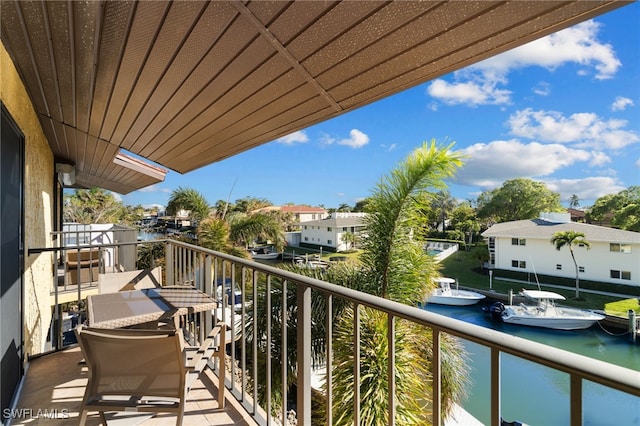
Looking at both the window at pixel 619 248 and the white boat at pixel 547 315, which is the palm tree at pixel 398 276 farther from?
the window at pixel 619 248

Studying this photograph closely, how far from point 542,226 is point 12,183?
29.9 metres

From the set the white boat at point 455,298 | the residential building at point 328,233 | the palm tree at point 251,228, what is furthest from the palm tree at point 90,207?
the white boat at point 455,298

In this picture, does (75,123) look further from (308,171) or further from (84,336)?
(308,171)

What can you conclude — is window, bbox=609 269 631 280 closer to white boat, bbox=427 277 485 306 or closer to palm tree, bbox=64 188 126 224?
white boat, bbox=427 277 485 306

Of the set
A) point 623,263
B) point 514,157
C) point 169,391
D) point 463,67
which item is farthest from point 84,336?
point 514,157

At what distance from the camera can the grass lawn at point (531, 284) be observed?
20.6m

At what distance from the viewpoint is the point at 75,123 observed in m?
3.85

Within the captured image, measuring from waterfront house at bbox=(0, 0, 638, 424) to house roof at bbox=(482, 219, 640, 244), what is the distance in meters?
25.1

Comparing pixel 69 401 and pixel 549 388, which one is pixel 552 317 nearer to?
pixel 549 388

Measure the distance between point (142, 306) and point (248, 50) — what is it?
198 centimetres

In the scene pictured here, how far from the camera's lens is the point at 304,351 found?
1.71m

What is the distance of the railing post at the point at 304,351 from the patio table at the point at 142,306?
3.40 ft

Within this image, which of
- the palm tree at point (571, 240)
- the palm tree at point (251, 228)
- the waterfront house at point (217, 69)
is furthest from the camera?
the palm tree at point (571, 240)

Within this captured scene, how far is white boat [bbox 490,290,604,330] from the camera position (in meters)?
17.5
